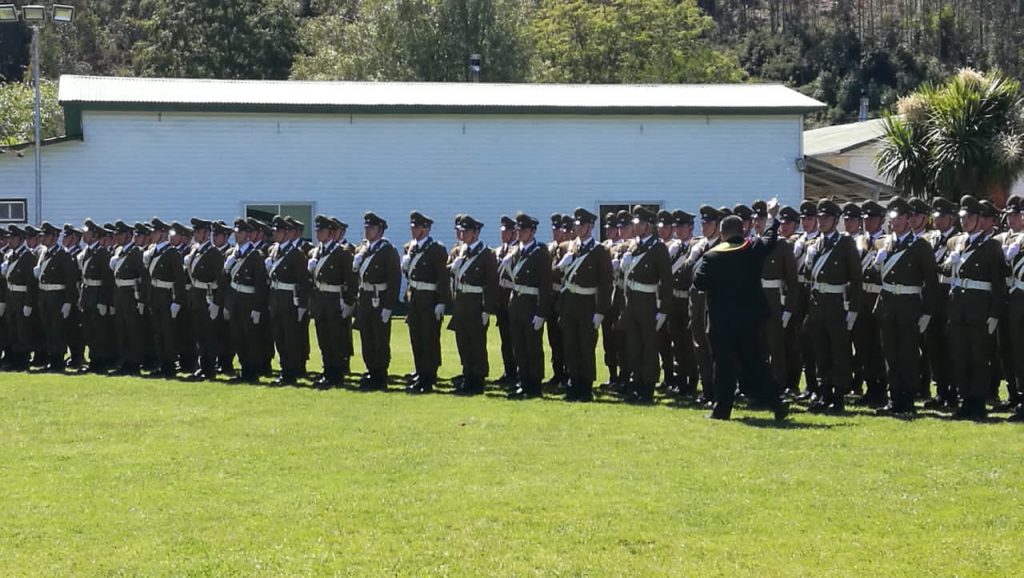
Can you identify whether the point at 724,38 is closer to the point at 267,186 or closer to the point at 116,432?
the point at 267,186

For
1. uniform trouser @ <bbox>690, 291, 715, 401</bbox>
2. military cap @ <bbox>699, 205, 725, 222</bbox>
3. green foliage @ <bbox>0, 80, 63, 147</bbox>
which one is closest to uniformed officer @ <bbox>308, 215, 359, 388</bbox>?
uniform trouser @ <bbox>690, 291, 715, 401</bbox>

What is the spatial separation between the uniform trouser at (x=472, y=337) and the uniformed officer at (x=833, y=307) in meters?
3.53

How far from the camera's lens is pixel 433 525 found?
25.5 ft

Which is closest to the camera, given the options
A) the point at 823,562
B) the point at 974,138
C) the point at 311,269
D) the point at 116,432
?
the point at 823,562

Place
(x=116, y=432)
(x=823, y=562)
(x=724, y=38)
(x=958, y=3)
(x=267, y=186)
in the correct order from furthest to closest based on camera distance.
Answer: (x=724, y=38) < (x=958, y=3) < (x=267, y=186) < (x=116, y=432) < (x=823, y=562)

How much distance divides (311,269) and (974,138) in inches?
629

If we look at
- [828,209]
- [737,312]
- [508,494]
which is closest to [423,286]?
[737,312]

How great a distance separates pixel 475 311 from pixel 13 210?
16679 millimetres

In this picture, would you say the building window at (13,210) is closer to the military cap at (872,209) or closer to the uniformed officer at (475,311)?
the uniformed officer at (475,311)

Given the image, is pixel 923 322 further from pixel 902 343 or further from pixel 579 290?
pixel 579 290

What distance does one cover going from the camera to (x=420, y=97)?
31266 mm

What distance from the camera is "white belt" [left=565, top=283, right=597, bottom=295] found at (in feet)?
45.8

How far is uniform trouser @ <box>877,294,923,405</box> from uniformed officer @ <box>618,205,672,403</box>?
83.1 inches

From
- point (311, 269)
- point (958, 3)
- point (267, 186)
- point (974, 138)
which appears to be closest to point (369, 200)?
point (267, 186)
